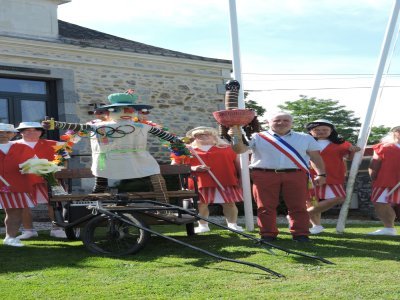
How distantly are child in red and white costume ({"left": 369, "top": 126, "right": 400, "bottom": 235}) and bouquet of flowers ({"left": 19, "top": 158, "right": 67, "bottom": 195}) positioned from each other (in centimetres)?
402

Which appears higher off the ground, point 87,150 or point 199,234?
point 87,150

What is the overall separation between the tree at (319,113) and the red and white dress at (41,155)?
24754 mm

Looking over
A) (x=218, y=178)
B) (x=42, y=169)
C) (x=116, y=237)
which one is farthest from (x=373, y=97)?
(x=42, y=169)

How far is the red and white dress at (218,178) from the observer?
8.76m

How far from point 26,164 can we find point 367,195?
312 inches

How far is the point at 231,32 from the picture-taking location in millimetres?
8672

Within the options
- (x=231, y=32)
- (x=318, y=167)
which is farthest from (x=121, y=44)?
(x=318, y=167)

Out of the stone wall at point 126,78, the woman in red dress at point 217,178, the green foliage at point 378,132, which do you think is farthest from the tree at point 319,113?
the woman in red dress at point 217,178

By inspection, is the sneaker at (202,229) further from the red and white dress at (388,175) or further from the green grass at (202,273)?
the red and white dress at (388,175)

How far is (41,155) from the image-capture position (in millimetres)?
8875

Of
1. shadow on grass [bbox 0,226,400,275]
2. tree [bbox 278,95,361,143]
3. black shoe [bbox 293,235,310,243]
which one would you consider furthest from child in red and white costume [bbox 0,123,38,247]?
tree [bbox 278,95,361,143]

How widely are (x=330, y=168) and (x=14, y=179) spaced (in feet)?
13.0

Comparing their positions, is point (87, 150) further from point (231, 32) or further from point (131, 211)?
point (131, 211)

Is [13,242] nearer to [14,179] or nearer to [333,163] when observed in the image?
[14,179]
